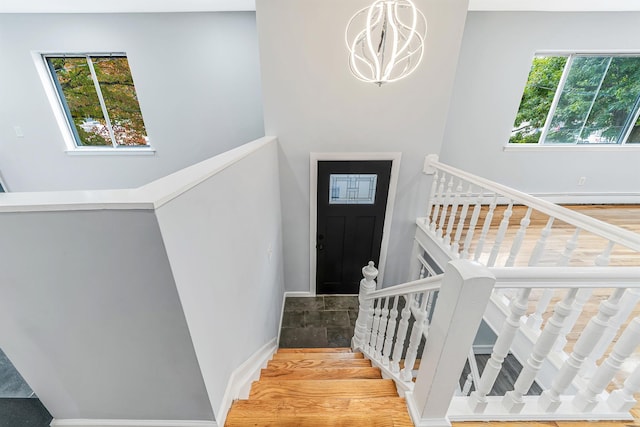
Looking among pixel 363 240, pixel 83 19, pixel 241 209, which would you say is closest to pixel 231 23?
pixel 83 19

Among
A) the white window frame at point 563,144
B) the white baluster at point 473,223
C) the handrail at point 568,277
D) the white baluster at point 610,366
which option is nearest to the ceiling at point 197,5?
the white window frame at point 563,144

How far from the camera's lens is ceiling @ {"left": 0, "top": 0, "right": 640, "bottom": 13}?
2.48 m

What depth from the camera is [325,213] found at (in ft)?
9.17

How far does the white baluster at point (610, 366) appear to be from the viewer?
76cm

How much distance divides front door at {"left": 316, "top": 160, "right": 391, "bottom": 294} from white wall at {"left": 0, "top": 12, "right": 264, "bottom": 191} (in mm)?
1436

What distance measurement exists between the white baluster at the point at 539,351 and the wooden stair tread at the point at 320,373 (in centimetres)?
99

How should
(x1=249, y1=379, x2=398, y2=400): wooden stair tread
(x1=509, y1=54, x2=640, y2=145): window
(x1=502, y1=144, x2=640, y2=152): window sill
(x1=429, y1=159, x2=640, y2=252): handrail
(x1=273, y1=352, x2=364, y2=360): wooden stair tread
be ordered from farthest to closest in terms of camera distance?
(x1=502, y1=144, x2=640, y2=152): window sill < (x1=509, y1=54, x2=640, y2=145): window < (x1=273, y1=352, x2=364, y2=360): wooden stair tread < (x1=249, y1=379, x2=398, y2=400): wooden stair tread < (x1=429, y1=159, x2=640, y2=252): handrail

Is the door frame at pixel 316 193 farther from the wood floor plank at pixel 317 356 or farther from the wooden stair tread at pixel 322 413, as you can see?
the wooden stair tread at pixel 322 413

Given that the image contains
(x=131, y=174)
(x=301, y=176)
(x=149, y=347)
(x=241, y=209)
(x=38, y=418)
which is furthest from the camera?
(x=131, y=174)

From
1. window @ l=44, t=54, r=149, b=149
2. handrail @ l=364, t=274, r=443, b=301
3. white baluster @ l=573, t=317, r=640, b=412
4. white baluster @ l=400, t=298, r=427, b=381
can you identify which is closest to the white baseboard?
handrail @ l=364, t=274, r=443, b=301

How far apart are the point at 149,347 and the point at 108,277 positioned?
0.98 ft

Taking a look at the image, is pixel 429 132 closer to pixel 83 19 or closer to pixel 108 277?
pixel 108 277

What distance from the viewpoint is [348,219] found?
2822mm

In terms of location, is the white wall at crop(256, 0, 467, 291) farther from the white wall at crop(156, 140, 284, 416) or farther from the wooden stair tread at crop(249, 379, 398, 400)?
the wooden stair tread at crop(249, 379, 398, 400)
